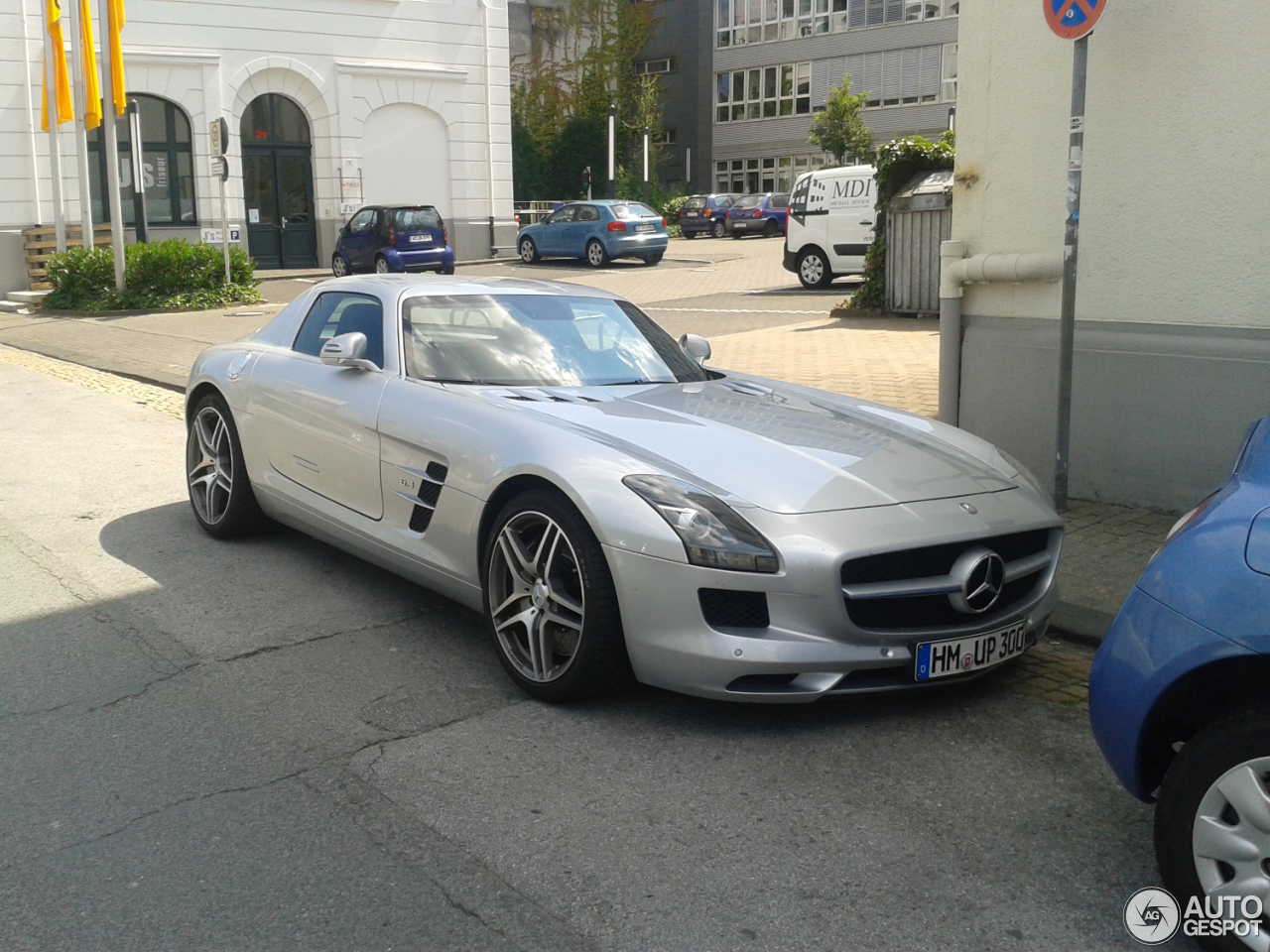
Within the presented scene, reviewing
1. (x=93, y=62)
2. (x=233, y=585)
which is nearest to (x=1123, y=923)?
(x=233, y=585)

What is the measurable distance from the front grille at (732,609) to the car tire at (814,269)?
1743cm

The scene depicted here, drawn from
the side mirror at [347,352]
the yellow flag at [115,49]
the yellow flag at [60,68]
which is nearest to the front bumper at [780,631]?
the side mirror at [347,352]

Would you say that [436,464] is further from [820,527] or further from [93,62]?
[93,62]

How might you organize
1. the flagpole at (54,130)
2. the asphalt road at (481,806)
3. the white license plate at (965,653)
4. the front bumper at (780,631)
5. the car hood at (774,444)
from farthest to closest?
the flagpole at (54,130) → the car hood at (774,444) → the white license plate at (965,653) → the front bumper at (780,631) → the asphalt road at (481,806)

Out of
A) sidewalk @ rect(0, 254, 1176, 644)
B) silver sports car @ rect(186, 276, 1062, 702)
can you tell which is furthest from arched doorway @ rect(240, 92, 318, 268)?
silver sports car @ rect(186, 276, 1062, 702)

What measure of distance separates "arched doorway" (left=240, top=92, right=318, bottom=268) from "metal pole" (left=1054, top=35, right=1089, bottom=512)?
25.9 metres

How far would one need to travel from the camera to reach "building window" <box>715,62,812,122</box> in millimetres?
57156

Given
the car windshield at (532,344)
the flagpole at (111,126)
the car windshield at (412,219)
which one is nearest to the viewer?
the car windshield at (532,344)

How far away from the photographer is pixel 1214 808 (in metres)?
2.62

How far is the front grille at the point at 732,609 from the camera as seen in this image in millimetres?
3771

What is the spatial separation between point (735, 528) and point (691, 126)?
60.3 m

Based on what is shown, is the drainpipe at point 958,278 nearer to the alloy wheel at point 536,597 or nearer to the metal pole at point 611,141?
the alloy wheel at point 536,597

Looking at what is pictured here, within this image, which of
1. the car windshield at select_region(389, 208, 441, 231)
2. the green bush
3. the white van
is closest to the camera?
the white van

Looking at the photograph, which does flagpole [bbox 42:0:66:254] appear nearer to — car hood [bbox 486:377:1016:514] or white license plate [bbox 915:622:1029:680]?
car hood [bbox 486:377:1016:514]
